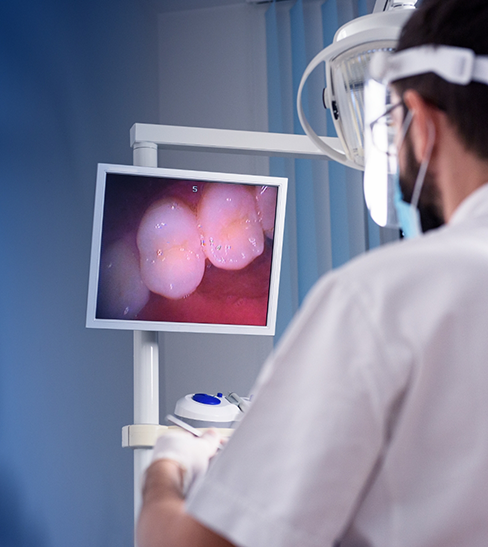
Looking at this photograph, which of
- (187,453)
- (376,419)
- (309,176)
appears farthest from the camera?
(309,176)

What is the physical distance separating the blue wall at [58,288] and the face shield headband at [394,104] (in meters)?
1.23

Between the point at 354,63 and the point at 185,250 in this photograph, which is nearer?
the point at 354,63

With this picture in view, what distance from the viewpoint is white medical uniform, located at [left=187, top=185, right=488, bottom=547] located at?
427 millimetres

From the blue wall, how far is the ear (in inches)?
56.5

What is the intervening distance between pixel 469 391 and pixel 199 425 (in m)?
0.94

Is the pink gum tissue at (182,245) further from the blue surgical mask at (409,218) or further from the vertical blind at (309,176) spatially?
the vertical blind at (309,176)

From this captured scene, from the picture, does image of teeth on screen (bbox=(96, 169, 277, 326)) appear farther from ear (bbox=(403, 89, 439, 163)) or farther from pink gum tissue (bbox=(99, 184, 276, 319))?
ear (bbox=(403, 89, 439, 163))

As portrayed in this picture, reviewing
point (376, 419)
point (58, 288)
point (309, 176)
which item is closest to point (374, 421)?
point (376, 419)

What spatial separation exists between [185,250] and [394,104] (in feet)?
2.87

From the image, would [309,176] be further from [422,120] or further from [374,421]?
[374,421]

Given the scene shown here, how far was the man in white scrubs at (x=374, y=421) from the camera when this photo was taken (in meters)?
0.43

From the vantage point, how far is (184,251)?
145 centimetres

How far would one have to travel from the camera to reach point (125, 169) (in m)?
1.40

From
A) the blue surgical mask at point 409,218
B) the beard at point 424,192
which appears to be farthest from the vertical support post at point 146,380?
the beard at point 424,192
